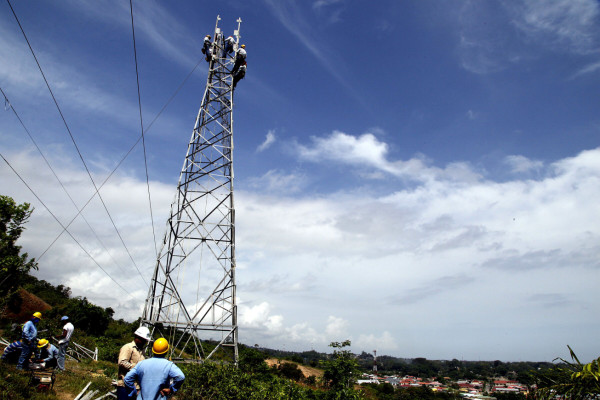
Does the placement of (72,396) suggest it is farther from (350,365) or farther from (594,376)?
(594,376)

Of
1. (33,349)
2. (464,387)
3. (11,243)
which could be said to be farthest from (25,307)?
(464,387)

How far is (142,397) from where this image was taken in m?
4.16

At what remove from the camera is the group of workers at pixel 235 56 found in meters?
18.2

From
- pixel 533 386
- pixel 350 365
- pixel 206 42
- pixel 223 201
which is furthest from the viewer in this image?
pixel 206 42

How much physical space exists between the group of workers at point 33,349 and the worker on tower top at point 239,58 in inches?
556

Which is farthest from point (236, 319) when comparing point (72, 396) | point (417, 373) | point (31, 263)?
point (417, 373)

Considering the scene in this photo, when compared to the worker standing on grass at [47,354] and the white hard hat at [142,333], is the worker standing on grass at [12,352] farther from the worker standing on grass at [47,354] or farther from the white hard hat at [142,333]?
the white hard hat at [142,333]

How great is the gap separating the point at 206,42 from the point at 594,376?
1960cm

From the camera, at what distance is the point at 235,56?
18.4 meters

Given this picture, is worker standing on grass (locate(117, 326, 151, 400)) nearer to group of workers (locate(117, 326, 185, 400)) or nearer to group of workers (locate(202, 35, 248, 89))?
group of workers (locate(117, 326, 185, 400))

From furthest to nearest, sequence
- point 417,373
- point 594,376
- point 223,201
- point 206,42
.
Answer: point 417,373
point 206,42
point 223,201
point 594,376

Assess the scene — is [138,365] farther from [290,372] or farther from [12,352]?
[290,372]

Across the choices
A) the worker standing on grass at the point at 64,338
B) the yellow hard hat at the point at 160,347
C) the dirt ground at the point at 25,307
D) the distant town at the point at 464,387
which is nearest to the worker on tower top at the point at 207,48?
the worker standing on grass at the point at 64,338

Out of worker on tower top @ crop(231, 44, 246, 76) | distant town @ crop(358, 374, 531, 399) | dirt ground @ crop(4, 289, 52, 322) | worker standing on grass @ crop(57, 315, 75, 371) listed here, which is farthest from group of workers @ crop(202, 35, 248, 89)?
distant town @ crop(358, 374, 531, 399)
